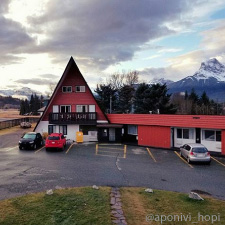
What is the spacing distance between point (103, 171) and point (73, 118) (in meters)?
16.9

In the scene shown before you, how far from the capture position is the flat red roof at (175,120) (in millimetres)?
24800

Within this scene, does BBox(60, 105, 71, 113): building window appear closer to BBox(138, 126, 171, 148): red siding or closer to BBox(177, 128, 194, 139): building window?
BBox(138, 126, 171, 148): red siding

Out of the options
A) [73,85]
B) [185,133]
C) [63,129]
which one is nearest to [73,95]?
[73,85]

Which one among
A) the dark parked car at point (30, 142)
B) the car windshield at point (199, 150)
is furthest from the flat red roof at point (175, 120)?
the dark parked car at point (30, 142)

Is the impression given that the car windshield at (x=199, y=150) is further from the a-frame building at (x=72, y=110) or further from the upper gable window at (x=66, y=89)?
the upper gable window at (x=66, y=89)

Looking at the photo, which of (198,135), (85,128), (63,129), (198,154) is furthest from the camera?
(63,129)

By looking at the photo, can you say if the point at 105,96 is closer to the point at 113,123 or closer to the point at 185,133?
the point at 113,123

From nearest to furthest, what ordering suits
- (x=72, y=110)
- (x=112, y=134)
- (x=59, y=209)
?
1. (x=59, y=209)
2. (x=112, y=134)
3. (x=72, y=110)

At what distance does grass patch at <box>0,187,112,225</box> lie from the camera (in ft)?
27.2

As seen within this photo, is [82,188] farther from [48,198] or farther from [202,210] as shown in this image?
[202,210]

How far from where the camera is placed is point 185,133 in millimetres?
27781

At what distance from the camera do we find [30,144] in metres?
25.5

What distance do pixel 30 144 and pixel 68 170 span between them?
10.4 metres

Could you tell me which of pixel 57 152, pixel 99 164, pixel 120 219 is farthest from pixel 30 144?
pixel 120 219
